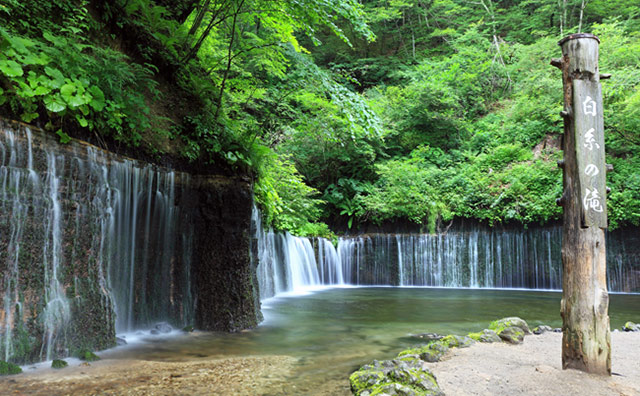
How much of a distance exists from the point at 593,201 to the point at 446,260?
12.9m

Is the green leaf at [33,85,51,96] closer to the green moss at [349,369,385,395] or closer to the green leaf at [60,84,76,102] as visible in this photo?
the green leaf at [60,84,76,102]

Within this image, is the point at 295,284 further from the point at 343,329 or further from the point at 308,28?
the point at 308,28

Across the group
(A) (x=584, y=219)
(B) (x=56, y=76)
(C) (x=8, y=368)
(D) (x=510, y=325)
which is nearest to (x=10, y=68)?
(B) (x=56, y=76)

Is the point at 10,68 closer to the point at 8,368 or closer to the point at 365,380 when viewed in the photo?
the point at 8,368

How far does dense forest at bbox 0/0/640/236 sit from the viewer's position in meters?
4.91

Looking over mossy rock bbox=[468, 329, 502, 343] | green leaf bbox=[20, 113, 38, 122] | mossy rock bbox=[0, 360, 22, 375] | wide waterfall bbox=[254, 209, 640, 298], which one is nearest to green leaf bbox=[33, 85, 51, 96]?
green leaf bbox=[20, 113, 38, 122]

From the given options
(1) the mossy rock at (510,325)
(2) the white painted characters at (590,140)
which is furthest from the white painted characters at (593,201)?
(1) the mossy rock at (510,325)

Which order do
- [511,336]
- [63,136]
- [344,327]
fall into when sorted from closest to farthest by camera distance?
[63,136]
[511,336]
[344,327]

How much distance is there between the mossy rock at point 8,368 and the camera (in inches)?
148

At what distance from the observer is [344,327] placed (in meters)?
7.32

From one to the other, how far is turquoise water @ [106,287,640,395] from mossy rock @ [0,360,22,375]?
0.96m

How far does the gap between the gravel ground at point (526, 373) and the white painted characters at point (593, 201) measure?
5.18ft

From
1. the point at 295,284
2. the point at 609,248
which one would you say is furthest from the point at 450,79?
the point at 295,284

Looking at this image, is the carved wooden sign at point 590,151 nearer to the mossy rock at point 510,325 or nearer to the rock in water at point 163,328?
the mossy rock at point 510,325
